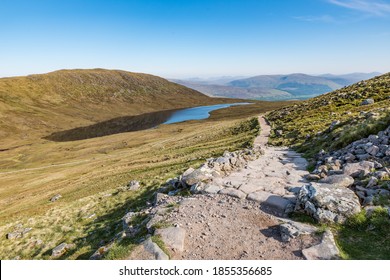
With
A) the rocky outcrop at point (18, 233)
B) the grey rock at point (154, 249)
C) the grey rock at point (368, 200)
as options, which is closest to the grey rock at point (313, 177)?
the grey rock at point (368, 200)

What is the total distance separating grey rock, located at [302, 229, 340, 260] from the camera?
33.6 ft

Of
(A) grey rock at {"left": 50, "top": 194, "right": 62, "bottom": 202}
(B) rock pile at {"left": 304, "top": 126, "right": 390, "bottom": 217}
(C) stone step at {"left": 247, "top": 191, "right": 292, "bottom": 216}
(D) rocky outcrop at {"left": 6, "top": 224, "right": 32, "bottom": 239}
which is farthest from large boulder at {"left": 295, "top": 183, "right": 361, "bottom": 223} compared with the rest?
(A) grey rock at {"left": 50, "top": 194, "right": 62, "bottom": 202}

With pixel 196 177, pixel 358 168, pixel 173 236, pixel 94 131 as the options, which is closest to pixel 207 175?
pixel 196 177

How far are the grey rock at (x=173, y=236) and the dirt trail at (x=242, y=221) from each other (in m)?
0.23

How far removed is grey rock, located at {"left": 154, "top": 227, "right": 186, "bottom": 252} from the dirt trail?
8.9 inches

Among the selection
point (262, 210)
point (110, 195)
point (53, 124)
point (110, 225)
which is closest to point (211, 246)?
point (262, 210)

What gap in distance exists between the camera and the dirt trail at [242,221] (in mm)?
11266

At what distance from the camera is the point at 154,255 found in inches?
437

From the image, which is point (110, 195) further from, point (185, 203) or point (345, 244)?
point (345, 244)

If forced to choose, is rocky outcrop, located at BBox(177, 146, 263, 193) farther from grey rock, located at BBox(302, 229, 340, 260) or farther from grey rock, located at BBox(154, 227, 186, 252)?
grey rock, located at BBox(302, 229, 340, 260)

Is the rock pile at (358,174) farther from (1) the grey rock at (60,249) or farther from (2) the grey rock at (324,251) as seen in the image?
(1) the grey rock at (60,249)

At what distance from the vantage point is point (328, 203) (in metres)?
13.2

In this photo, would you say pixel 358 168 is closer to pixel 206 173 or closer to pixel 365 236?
pixel 365 236

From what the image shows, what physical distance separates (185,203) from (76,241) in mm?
9365
